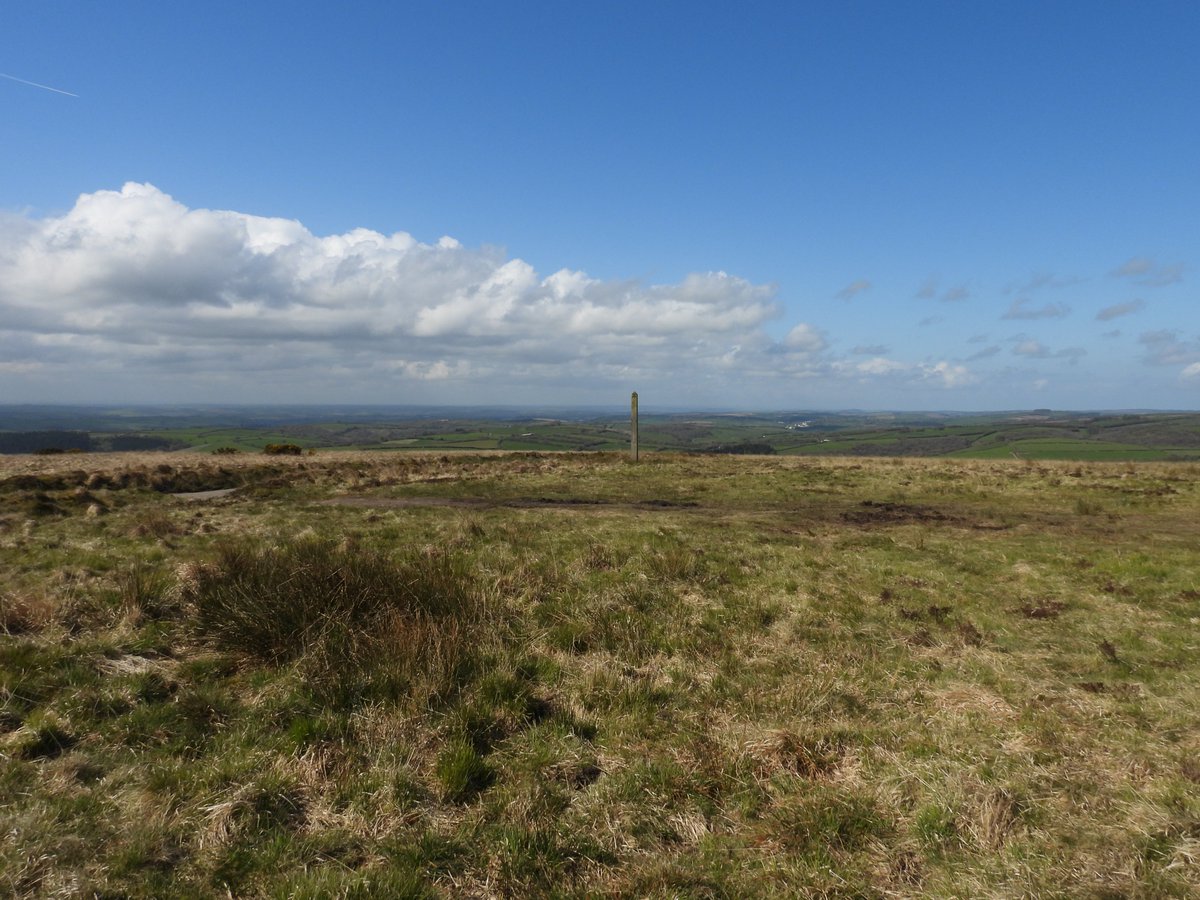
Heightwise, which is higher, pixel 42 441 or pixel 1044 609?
pixel 42 441

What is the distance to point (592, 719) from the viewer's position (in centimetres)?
678

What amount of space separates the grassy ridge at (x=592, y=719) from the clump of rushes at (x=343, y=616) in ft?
0.17

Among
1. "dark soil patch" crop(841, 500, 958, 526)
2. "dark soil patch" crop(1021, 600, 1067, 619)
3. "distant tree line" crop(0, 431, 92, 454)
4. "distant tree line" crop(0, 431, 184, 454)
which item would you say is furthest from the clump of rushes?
"distant tree line" crop(0, 431, 92, 454)

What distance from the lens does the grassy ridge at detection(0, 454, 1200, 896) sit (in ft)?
14.5

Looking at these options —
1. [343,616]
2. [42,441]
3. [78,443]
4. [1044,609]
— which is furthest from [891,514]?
[42,441]

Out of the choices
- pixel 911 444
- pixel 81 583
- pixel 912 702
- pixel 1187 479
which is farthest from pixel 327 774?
pixel 911 444

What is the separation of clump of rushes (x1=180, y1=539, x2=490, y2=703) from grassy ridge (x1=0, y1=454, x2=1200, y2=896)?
0.17 feet

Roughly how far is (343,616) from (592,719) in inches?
155

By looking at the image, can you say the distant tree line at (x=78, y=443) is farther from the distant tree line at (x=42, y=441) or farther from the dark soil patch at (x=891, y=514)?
the dark soil patch at (x=891, y=514)

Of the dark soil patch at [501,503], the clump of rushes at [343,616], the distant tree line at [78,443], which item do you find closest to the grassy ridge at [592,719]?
the clump of rushes at [343,616]

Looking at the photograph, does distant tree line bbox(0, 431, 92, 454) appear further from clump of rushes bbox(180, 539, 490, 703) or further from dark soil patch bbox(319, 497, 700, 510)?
clump of rushes bbox(180, 539, 490, 703)

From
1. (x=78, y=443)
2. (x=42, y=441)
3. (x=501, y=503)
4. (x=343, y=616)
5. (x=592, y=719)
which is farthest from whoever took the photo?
(x=42, y=441)

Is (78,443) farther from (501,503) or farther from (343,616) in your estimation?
(343,616)

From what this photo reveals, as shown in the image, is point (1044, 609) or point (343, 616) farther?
point (1044, 609)
